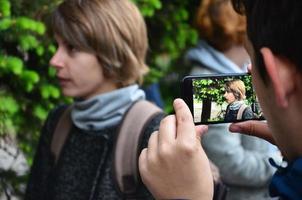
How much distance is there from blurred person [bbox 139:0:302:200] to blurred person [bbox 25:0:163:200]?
4.25 ft

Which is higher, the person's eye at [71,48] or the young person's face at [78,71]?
A: the person's eye at [71,48]

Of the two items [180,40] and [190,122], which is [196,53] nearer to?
[180,40]

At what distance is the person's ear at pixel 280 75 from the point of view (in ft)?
3.78

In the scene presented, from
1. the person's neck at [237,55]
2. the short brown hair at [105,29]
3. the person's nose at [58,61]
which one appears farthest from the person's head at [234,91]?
the person's neck at [237,55]

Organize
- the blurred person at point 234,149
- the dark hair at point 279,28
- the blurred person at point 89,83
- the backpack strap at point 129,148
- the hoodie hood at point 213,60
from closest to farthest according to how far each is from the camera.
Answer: the dark hair at point 279,28 → the backpack strap at point 129,148 → the blurred person at point 89,83 → the blurred person at point 234,149 → the hoodie hood at point 213,60

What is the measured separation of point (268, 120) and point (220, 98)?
27 cm

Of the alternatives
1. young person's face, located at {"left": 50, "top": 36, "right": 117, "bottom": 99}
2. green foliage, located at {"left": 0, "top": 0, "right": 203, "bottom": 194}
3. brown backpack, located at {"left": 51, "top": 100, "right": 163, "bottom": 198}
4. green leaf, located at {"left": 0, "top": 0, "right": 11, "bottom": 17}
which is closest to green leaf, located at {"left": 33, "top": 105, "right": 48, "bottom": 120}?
green foliage, located at {"left": 0, "top": 0, "right": 203, "bottom": 194}

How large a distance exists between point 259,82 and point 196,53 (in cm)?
240

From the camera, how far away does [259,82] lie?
1242 millimetres

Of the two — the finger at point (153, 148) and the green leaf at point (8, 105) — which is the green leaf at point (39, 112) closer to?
the green leaf at point (8, 105)

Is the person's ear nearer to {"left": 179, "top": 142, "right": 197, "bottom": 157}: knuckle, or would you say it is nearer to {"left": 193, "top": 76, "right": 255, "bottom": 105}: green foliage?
{"left": 179, "top": 142, "right": 197, "bottom": 157}: knuckle

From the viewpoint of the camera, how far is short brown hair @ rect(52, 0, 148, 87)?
2.71m

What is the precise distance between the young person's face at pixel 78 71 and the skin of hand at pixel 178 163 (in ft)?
4.76

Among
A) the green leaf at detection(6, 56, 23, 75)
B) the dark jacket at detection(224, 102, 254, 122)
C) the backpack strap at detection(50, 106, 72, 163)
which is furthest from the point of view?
the green leaf at detection(6, 56, 23, 75)
